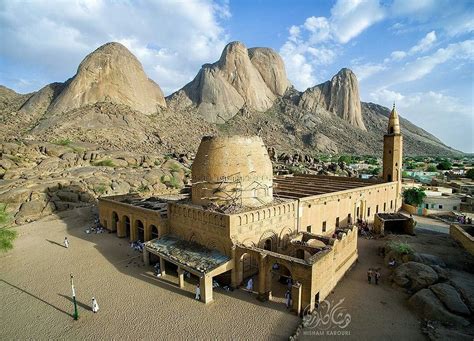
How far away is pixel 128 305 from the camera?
47.5 feet

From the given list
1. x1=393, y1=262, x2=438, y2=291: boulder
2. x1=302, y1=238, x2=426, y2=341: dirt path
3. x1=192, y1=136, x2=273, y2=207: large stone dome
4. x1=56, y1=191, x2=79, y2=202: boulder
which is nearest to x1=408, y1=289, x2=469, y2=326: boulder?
x1=302, y1=238, x2=426, y2=341: dirt path

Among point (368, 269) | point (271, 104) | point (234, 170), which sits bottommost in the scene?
point (368, 269)

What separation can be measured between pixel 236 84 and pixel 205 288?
11589 cm

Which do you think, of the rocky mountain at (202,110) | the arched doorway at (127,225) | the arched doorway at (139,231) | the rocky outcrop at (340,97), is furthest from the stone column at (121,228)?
the rocky outcrop at (340,97)

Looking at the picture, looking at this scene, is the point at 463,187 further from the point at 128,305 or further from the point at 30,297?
the point at 30,297

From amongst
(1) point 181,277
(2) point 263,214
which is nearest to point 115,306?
(1) point 181,277

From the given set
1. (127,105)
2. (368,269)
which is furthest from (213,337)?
(127,105)

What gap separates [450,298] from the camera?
13.9m

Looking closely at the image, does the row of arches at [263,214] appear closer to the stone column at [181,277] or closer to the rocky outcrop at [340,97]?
the stone column at [181,277]

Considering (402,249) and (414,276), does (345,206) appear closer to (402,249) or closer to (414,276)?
(402,249)

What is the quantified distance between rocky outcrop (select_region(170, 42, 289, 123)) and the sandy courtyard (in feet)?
303

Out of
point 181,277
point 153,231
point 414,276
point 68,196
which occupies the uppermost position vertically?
point 68,196

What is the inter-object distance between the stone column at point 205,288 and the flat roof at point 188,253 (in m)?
0.40

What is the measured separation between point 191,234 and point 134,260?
5.14 metres
